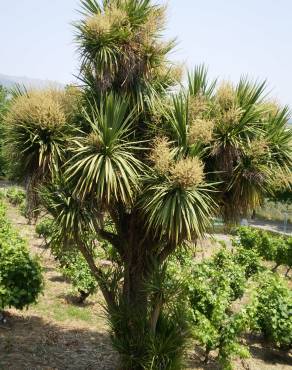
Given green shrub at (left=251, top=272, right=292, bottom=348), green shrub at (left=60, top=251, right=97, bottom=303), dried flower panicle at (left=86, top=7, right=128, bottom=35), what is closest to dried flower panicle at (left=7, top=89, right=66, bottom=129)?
dried flower panicle at (left=86, top=7, right=128, bottom=35)

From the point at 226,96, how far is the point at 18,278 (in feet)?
18.4

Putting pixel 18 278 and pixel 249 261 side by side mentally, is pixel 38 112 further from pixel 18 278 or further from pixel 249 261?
pixel 249 261

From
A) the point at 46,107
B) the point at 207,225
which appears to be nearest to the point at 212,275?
the point at 207,225

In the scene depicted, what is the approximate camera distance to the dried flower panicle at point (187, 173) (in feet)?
22.1

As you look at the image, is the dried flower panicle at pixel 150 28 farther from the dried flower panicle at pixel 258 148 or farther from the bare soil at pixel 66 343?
the bare soil at pixel 66 343

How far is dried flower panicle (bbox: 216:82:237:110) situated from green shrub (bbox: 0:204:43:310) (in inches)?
205

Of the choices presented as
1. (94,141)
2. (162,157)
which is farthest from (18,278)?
(162,157)

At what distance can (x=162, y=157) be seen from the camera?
6.95 metres

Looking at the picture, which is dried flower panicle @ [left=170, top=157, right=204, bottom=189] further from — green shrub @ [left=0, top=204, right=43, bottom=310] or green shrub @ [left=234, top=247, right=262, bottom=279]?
green shrub @ [left=234, top=247, right=262, bottom=279]

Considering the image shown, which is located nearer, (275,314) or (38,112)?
(38,112)

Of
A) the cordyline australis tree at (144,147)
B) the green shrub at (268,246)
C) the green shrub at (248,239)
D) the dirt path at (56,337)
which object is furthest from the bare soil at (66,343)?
the green shrub at (248,239)

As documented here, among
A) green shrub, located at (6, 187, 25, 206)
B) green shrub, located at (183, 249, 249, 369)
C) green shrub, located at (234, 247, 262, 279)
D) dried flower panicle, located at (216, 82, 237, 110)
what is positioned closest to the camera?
dried flower panicle, located at (216, 82, 237, 110)

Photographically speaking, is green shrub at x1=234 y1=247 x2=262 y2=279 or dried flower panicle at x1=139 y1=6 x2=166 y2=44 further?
green shrub at x1=234 y1=247 x2=262 y2=279

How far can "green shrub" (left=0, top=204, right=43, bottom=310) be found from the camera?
30.9 feet
